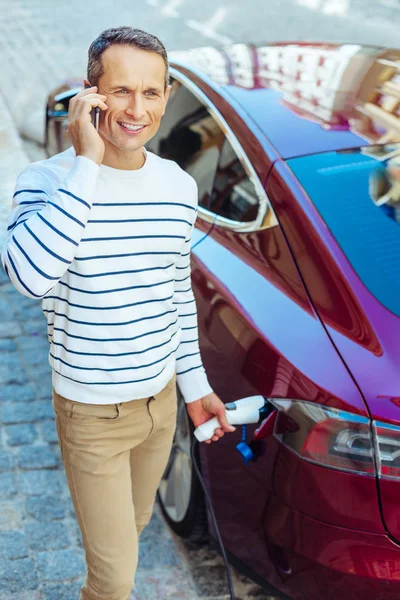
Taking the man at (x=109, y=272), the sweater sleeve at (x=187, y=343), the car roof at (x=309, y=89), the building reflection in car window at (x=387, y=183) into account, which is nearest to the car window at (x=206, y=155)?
the car roof at (x=309, y=89)

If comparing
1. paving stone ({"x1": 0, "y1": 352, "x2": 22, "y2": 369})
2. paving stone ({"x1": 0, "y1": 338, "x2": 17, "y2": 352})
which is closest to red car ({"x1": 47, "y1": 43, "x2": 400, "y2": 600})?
paving stone ({"x1": 0, "y1": 352, "x2": 22, "y2": 369})

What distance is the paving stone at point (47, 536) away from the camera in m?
3.28

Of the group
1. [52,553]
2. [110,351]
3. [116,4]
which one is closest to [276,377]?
[110,351]

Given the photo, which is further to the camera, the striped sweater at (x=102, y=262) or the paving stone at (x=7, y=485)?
the paving stone at (x=7, y=485)

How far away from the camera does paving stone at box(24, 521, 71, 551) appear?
129 inches

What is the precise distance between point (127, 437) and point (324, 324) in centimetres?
67

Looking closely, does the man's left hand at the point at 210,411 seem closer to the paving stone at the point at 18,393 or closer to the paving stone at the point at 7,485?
the paving stone at the point at 7,485

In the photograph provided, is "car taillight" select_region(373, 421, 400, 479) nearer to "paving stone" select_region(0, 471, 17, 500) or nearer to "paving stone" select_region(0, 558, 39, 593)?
"paving stone" select_region(0, 558, 39, 593)

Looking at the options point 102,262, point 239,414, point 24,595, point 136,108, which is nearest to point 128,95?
point 136,108

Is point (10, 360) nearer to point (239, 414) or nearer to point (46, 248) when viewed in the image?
point (239, 414)

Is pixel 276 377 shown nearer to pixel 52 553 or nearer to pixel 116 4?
pixel 52 553

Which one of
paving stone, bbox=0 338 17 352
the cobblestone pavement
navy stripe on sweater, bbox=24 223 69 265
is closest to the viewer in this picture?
navy stripe on sweater, bbox=24 223 69 265

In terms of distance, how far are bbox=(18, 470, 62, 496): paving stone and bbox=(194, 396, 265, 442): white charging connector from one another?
124cm

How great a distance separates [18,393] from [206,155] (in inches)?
59.9
